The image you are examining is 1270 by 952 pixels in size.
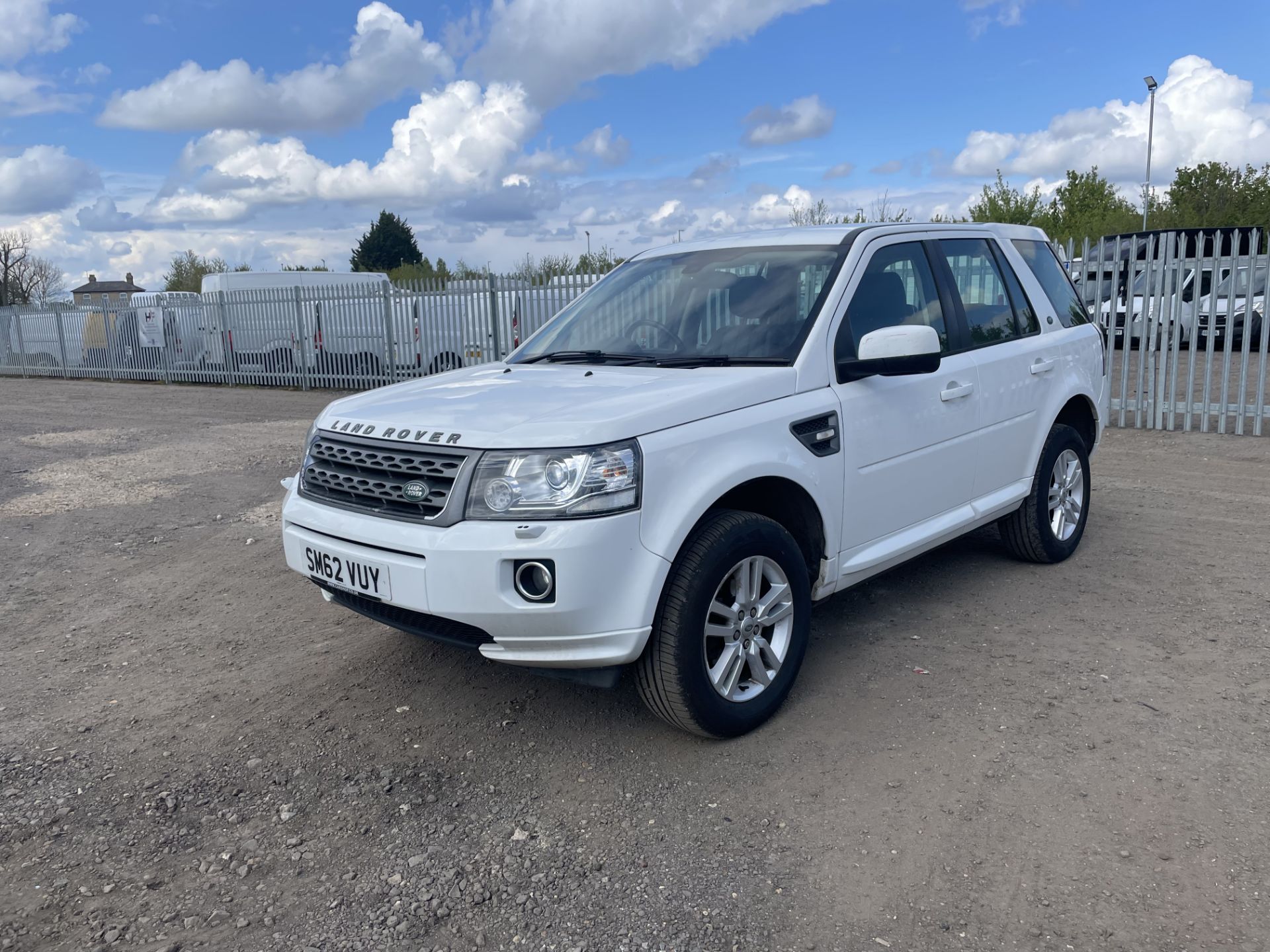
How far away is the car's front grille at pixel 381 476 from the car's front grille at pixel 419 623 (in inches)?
12.9

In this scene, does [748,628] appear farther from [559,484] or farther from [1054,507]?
[1054,507]

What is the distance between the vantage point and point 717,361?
13.4ft

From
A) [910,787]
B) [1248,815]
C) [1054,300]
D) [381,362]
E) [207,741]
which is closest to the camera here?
[1248,815]

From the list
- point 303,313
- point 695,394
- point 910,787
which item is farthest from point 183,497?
point 303,313

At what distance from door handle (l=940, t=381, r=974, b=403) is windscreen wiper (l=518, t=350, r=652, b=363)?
1.37m

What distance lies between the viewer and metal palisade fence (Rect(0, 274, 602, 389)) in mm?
16328

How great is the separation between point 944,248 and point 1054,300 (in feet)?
3.78

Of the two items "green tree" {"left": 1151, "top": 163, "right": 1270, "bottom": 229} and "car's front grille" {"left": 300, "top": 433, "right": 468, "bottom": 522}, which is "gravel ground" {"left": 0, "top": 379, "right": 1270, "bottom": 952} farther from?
"green tree" {"left": 1151, "top": 163, "right": 1270, "bottom": 229}

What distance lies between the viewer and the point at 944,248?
196 inches

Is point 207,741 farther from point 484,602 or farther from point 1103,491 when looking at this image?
point 1103,491

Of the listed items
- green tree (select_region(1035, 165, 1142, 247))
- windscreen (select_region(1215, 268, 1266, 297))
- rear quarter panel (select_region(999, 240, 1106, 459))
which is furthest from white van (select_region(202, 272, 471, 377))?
green tree (select_region(1035, 165, 1142, 247))

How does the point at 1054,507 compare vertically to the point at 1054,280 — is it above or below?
below

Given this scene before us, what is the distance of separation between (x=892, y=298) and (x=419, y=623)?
2.50 meters

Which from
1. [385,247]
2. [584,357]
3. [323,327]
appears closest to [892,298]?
[584,357]
